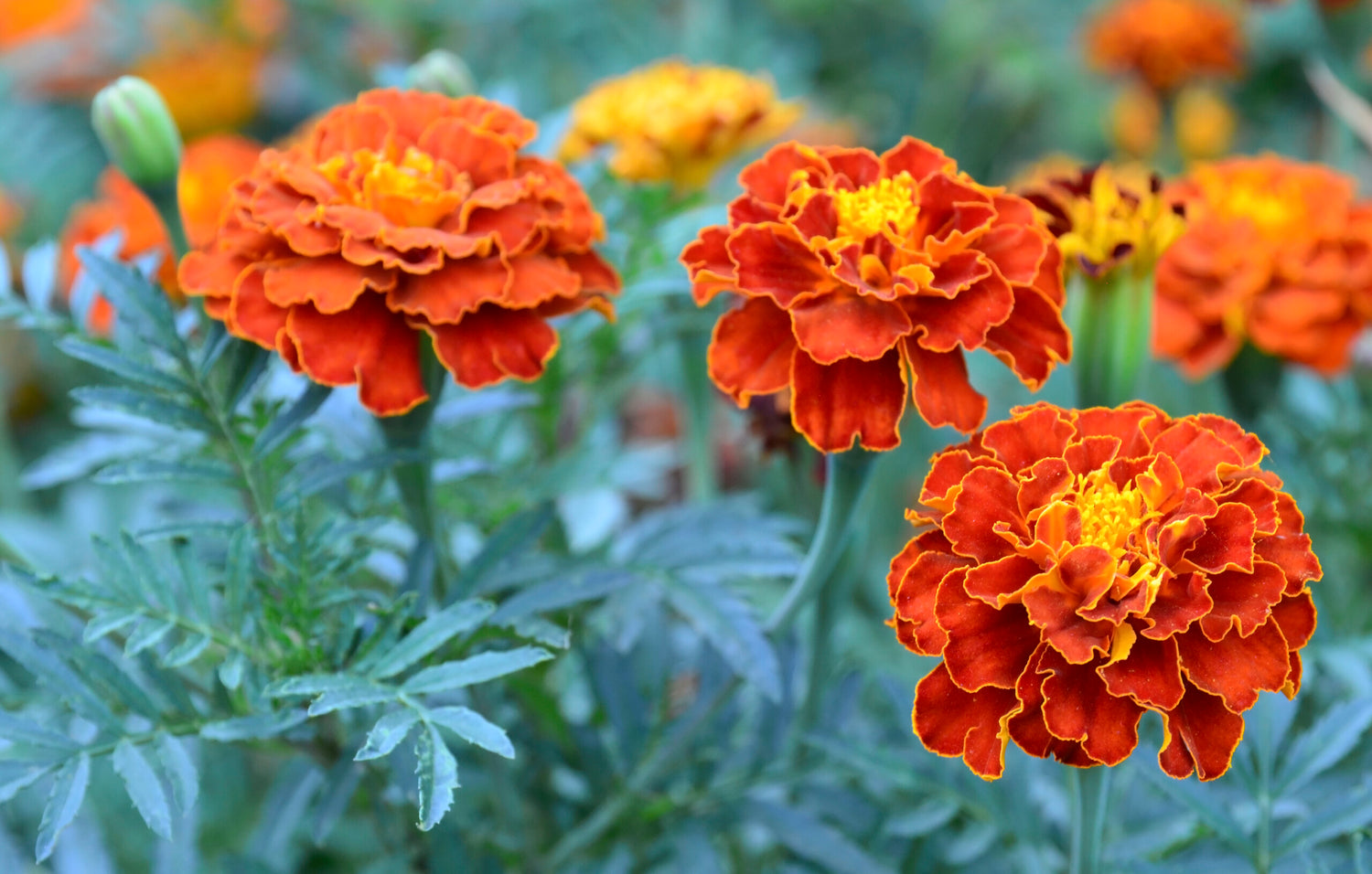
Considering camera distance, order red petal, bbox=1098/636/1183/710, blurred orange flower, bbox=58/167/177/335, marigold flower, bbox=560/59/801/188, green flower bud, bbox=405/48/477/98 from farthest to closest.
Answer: blurred orange flower, bbox=58/167/177/335
marigold flower, bbox=560/59/801/188
green flower bud, bbox=405/48/477/98
red petal, bbox=1098/636/1183/710

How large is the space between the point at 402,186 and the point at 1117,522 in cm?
32

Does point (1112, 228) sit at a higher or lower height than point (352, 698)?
higher

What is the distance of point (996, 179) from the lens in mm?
1738

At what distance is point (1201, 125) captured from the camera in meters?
1.53

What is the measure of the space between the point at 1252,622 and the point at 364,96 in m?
0.44

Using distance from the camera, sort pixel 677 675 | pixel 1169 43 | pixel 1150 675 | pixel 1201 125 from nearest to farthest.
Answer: pixel 1150 675, pixel 677 675, pixel 1169 43, pixel 1201 125

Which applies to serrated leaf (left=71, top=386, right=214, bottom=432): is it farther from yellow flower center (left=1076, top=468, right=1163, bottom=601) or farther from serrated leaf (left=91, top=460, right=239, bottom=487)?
yellow flower center (left=1076, top=468, right=1163, bottom=601)

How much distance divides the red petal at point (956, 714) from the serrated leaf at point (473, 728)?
14 cm

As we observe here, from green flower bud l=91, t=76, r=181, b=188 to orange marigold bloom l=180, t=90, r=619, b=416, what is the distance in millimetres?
42

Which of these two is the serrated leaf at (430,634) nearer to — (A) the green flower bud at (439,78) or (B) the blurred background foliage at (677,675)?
(B) the blurred background foliage at (677,675)

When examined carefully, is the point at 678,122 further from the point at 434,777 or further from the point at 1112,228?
the point at 434,777

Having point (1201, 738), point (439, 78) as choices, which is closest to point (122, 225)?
point (439, 78)

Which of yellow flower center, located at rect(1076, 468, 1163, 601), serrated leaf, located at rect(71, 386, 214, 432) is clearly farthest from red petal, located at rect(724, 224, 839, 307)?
serrated leaf, located at rect(71, 386, 214, 432)

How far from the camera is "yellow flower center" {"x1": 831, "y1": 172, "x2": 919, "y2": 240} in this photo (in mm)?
493
